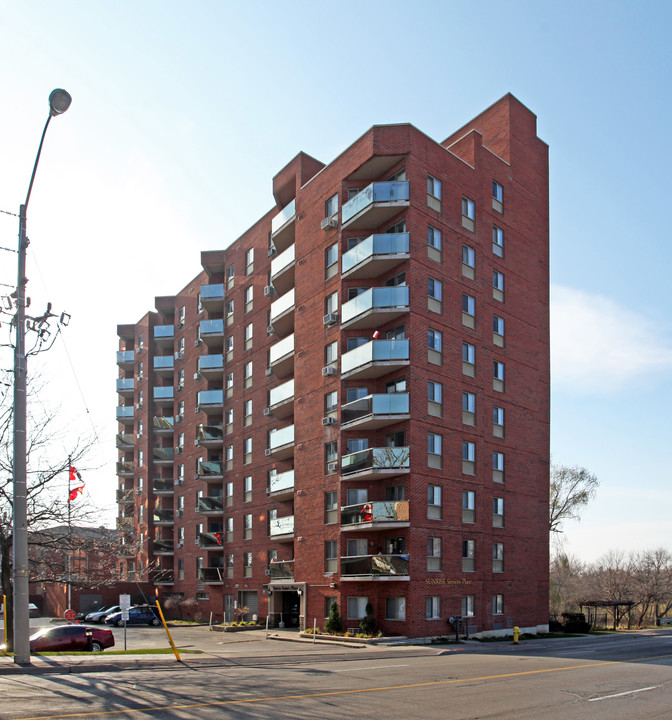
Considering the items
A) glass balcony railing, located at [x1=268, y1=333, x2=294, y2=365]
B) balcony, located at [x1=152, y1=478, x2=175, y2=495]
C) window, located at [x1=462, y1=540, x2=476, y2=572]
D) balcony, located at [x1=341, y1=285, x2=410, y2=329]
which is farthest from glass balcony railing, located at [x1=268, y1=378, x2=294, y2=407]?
balcony, located at [x1=152, y1=478, x2=175, y2=495]

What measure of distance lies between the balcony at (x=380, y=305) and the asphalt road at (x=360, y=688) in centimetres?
1514

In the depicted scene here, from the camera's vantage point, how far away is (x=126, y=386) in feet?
255

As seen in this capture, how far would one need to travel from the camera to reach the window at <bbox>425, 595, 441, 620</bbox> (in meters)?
33.5

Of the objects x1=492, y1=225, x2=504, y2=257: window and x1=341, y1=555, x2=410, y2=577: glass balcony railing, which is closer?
x1=341, y1=555, x2=410, y2=577: glass balcony railing

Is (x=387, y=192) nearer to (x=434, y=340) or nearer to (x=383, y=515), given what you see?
(x=434, y=340)

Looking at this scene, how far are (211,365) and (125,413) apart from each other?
23.0 m

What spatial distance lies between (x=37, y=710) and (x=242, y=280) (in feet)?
145

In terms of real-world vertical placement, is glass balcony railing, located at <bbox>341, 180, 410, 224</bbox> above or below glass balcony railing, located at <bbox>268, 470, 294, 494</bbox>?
above

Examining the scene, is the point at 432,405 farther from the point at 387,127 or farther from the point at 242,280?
the point at 242,280

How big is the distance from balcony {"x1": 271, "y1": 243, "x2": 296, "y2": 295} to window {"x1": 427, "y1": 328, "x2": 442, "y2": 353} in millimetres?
11143

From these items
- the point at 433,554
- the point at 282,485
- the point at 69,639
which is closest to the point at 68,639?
the point at 69,639

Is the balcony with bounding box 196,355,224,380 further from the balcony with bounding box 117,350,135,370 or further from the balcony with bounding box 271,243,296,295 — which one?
the balcony with bounding box 117,350,135,370

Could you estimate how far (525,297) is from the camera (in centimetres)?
4319

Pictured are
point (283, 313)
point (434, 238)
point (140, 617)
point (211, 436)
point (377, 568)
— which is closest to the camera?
point (377, 568)
